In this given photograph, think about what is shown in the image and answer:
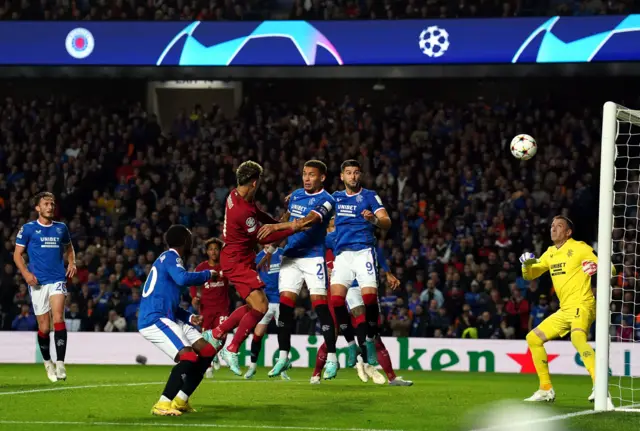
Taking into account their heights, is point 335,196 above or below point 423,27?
below

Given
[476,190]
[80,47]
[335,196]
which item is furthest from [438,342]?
[80,47]

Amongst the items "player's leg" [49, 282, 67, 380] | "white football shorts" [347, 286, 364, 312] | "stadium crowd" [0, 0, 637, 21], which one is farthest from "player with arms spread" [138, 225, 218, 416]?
"stadium crowd" [0, 0, 637, 21]

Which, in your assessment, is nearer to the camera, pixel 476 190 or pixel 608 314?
pixel 608 314

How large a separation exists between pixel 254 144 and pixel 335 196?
13.2 meters

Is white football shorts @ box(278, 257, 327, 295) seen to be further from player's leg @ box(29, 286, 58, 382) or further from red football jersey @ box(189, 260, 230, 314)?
red football jersey @ box(189, 260, 230, 314)

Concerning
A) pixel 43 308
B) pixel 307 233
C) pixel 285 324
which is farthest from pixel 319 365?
pixel 43 308

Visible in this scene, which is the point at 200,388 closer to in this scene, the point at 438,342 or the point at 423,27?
the point at 438,342

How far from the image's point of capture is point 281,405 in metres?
9.71

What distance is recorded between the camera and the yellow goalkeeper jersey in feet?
35.2

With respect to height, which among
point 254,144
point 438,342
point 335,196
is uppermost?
point 254,144

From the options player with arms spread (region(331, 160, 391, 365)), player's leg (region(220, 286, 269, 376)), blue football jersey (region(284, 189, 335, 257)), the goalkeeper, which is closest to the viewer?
player's leg (region(220, 286, 269, 376))

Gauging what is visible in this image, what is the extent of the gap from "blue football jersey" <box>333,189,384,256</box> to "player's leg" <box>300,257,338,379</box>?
0.52 m

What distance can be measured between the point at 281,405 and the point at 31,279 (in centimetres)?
431

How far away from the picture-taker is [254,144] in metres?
25.4
